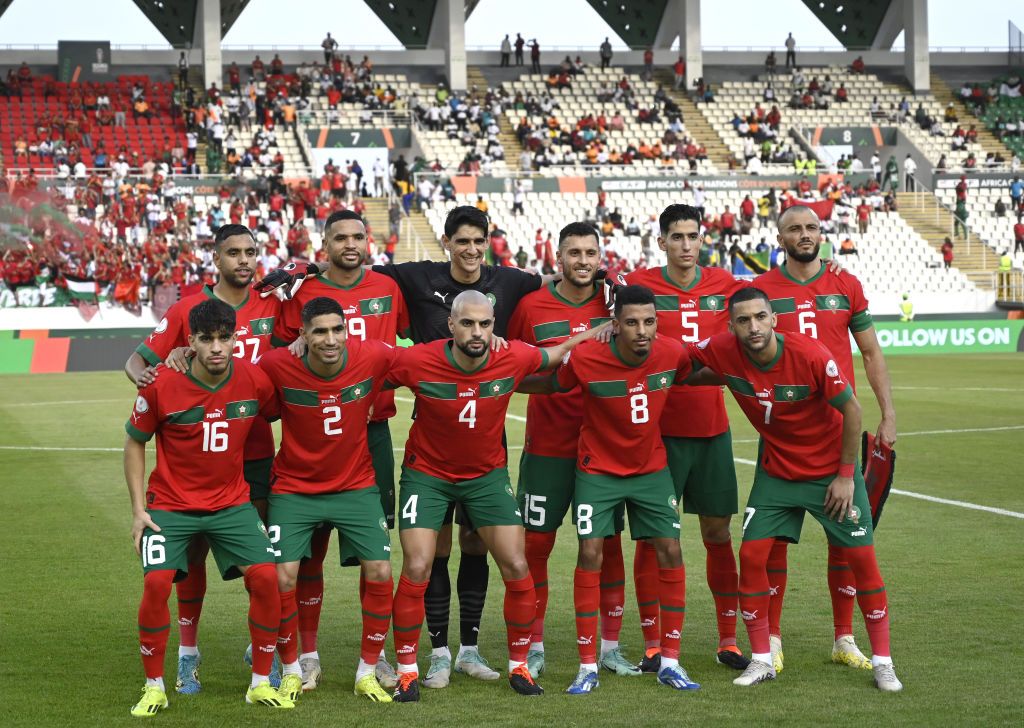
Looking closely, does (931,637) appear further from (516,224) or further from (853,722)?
(516,224)

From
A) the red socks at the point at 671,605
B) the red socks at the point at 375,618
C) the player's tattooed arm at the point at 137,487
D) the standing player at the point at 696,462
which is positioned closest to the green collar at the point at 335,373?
the player's tattooed arm at the point at 137,487

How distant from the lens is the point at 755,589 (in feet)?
22.7

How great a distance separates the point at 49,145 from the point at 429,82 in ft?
51.3

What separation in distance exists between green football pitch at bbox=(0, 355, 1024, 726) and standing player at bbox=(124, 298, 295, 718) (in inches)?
15.7

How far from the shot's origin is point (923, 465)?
1456cm

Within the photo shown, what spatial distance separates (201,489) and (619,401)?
7.23 feet

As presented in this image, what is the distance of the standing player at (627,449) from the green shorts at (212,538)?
1.67m

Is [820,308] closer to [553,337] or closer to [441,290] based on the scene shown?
[553,337]

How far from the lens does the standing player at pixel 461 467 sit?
679 cm

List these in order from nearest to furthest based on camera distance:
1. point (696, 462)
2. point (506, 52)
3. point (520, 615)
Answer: point (520, 615), point (696, 462), point (506, 52)

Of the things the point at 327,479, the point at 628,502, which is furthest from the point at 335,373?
the point at 628,502

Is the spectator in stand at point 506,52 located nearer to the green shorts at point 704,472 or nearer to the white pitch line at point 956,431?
the white pitch line at point 956,431

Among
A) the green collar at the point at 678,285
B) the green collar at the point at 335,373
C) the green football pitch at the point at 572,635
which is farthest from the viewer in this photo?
the green collar at the point at 678,285

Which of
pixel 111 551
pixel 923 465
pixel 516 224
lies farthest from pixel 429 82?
pixel 111 551
